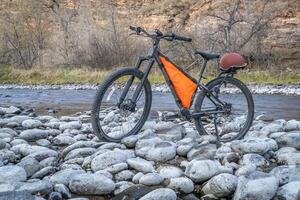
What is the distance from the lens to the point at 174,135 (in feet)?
16.2

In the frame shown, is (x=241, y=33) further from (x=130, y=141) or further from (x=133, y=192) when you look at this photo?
(x=133, y=192)

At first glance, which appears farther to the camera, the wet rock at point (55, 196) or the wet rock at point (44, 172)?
the wet rock at point (44, 172)

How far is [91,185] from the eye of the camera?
342cm

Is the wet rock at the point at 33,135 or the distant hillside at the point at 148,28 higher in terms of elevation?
the distant hillside at the point at 148,28

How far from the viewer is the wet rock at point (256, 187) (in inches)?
128

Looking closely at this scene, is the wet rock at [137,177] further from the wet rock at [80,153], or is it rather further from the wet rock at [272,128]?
the wet rock at [272,128]

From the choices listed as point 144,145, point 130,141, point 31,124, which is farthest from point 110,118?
point 31,124

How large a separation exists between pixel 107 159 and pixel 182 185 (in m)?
0.83

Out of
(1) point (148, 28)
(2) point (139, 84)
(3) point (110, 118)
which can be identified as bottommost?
(3) point (110, 118)

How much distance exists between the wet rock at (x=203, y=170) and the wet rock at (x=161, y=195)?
417mm

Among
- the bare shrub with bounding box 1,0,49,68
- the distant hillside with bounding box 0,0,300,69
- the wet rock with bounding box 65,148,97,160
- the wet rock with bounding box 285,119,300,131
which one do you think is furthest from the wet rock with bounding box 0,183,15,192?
the bare shrub with bounding box 1,0,49,68

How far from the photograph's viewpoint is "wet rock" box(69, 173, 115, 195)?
3.42 m

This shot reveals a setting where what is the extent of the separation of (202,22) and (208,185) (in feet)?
84.3

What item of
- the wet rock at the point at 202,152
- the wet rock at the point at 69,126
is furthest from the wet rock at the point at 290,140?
the wet rock at the point at 69,126
